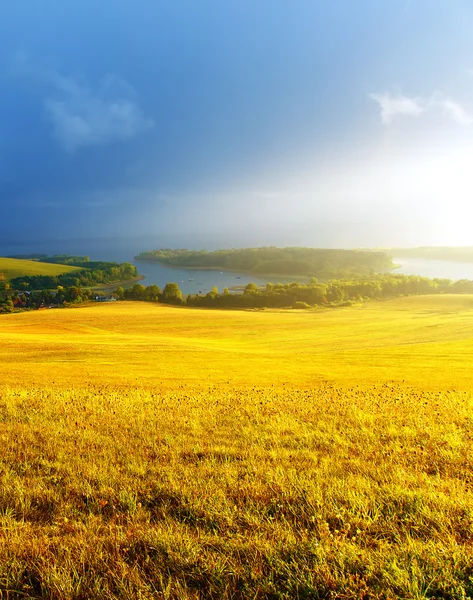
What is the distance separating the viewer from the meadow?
9.26ft

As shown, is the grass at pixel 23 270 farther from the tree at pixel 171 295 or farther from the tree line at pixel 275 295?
the tree at pixel 171 295

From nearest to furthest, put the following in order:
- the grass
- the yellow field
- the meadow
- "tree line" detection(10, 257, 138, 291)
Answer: the meadow
the yellow field
"tree line" detection(10, 257, 138, 291)
the grass

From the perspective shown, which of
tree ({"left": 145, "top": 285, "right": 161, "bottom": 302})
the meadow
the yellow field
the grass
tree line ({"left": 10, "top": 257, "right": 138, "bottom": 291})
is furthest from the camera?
the grass

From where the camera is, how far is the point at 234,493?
169 inches

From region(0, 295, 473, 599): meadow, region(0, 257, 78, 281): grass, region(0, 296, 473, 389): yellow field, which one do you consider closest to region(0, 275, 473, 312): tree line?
region(0, 296, 473, 389): yellow field

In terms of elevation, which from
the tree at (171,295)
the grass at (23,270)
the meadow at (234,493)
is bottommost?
the tree at (171,295)

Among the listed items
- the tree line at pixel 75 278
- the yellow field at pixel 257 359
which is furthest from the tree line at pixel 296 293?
the tree line at pixel 75 278

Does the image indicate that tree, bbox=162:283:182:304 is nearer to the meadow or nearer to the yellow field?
the yellow field

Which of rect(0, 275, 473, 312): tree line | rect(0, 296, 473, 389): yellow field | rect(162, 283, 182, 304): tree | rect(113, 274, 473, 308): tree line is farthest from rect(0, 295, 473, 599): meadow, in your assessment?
rect(162, 283, 182, 304): tree

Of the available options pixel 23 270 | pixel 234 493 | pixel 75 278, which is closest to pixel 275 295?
pixel 234 493

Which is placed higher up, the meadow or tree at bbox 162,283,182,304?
the meadow

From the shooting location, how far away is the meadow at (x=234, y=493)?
2.82m

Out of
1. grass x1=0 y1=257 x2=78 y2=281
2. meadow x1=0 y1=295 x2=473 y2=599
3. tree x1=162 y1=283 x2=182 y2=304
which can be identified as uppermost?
grass x1=0 y1=257 x2=78 y2=281

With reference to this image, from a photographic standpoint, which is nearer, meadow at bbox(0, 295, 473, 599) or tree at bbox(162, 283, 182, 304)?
meadow at bbox(0, 295, 473, 599)
